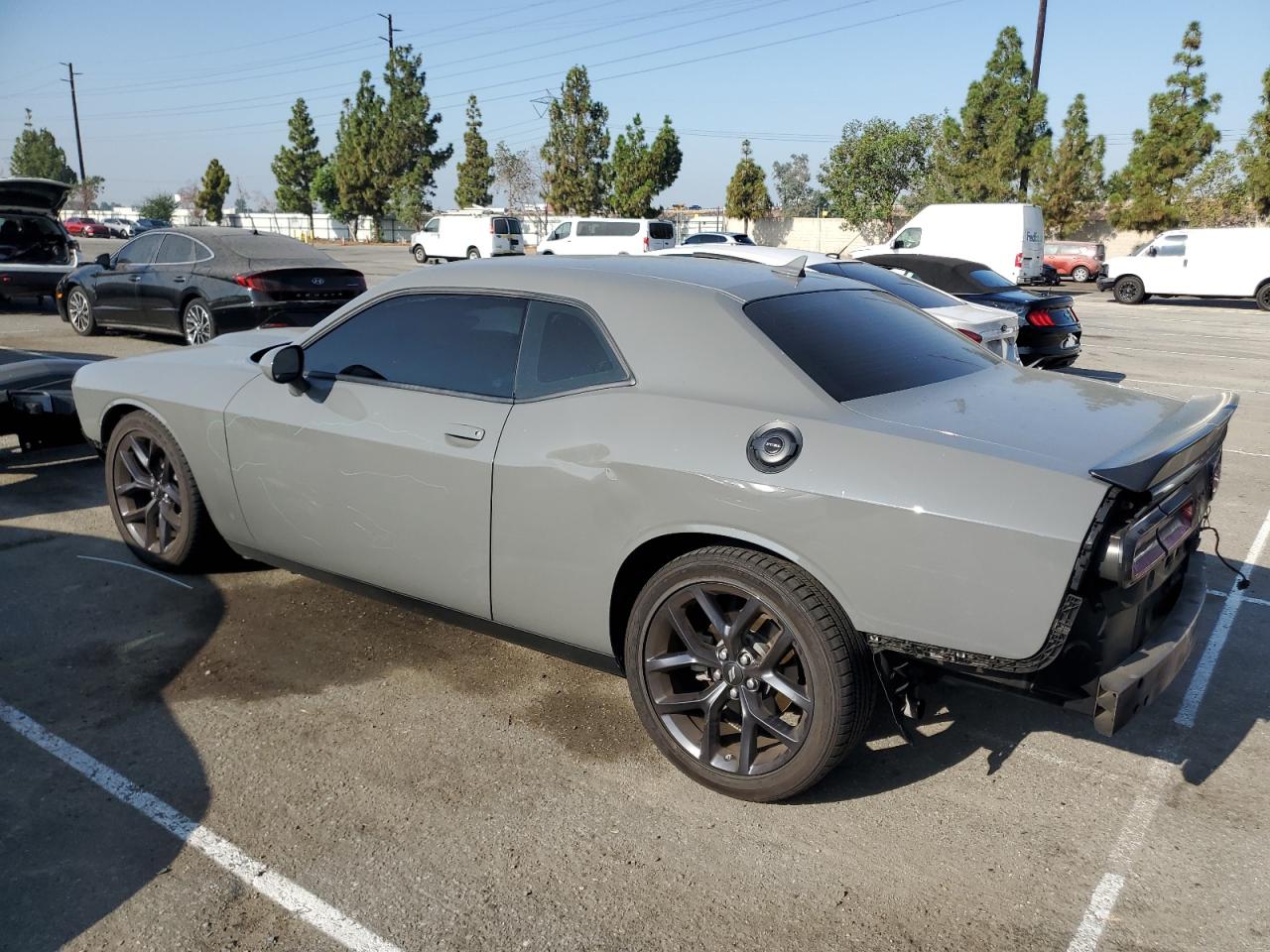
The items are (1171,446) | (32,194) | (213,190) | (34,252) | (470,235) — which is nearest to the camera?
(1171,446)

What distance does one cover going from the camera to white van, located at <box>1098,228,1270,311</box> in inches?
918

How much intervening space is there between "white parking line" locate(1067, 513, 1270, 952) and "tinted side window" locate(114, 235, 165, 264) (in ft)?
40.4

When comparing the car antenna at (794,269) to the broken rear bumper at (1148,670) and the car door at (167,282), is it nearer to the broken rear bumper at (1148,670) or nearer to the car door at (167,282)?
the broken rear bumper at (1148,670)

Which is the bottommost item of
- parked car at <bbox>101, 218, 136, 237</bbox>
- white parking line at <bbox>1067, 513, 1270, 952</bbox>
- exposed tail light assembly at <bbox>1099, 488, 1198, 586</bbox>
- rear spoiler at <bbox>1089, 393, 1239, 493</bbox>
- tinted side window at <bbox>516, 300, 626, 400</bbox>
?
white parking line at <bbox>1067, 513, 1270, 952</bbox>

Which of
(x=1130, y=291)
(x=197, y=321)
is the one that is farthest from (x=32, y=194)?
(x=1130, y=291)

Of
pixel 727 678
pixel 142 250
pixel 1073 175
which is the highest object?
pixel 1073 175

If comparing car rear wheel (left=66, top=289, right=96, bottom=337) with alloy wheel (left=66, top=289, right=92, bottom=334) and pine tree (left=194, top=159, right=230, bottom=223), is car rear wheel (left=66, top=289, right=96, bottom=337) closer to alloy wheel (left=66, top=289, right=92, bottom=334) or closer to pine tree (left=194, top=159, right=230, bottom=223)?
alloy wheel (left=66, top=289, right=92, bottom=334)

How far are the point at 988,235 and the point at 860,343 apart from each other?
2460cm

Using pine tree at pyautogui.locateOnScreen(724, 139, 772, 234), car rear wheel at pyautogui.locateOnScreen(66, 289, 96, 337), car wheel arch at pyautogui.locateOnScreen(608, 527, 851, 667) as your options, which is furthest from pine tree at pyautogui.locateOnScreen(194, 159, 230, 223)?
car wheel arch at pyautogui.locateOnScreen(608, 527, 851, 667)

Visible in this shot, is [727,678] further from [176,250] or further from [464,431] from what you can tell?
[176,250]

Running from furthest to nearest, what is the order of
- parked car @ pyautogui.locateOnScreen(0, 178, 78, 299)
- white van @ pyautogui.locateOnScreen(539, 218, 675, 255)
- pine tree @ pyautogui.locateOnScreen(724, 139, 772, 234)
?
pine tree @ pyautogui.locateOnScreen(724, 139, 772, 234) → white van @ pyautogui.locateOnScreen(539, 218, 675, 255) → parked car @ pyautogui.locateOnScreen(0, 178, 78, 299)

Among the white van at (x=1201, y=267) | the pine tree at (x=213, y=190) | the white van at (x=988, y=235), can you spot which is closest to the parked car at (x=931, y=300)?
the white van at (x=988, y=235)

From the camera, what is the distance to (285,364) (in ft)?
12.8

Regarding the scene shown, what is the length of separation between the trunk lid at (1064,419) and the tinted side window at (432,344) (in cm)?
130
